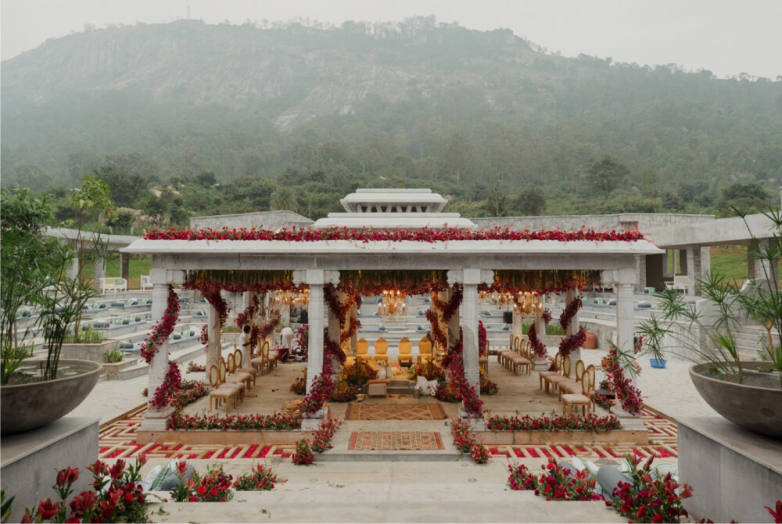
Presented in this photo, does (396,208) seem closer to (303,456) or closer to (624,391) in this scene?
(624,391)

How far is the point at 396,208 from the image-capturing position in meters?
15.1

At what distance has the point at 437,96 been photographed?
158250mm

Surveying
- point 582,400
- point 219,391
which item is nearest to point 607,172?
point 582,400

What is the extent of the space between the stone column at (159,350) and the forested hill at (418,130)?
4726cm

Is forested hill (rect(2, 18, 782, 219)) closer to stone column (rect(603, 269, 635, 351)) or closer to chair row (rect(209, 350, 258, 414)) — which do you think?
chair row (rect(209, 350, 258, 414))

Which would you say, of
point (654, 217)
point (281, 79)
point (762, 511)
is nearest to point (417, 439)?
point (762, 511)

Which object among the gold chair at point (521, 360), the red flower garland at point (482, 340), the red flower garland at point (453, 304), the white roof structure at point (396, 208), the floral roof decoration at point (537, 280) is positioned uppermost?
the white roof structure at point (396, 208)

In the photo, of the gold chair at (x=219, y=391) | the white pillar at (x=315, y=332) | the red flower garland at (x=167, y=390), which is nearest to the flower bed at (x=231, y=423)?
the red flower garland at (x=167, y=390)

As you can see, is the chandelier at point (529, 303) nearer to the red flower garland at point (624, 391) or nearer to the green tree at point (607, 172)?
the red flower garland at point (624, 391)

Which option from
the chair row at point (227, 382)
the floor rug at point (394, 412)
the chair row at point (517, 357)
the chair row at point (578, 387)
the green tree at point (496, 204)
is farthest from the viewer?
the green tree at point (496, 204)

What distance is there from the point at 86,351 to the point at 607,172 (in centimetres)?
6209

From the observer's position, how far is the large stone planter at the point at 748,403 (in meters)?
3.95

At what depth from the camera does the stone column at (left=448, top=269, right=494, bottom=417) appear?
978cm

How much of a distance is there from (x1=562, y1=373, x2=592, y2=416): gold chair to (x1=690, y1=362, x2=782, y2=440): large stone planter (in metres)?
5.90
